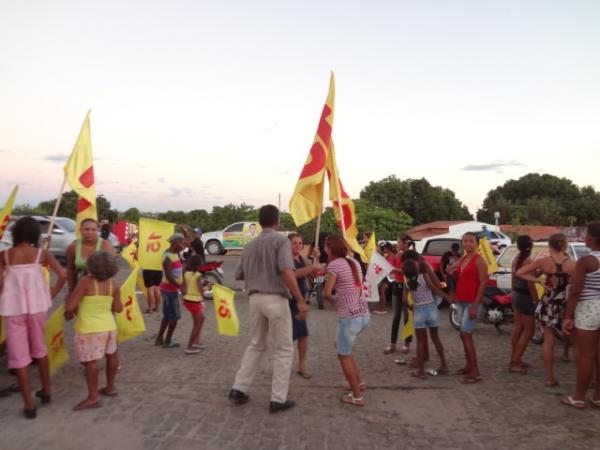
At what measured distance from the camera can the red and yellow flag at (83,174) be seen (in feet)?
18.0

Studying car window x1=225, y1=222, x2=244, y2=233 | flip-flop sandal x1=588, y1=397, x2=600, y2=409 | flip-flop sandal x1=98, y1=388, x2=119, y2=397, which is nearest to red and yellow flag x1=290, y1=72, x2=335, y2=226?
flip-flop sandal x1=98, y1=388, x2=119, y2=397

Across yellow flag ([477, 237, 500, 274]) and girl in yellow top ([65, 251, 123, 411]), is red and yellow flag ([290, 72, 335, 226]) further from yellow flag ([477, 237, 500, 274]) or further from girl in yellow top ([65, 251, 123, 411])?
yellow flag ([477, 237, 500, 274])

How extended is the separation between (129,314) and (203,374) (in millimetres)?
1122

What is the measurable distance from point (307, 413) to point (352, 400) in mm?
499

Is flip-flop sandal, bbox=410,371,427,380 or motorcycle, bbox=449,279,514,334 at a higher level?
motorcycle, bbox=449,279,514,334

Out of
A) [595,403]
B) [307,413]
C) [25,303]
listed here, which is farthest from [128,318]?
[595,403]

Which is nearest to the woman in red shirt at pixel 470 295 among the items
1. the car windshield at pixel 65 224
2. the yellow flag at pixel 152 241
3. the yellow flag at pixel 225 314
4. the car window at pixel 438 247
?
the yellow flag at pixel 225 314

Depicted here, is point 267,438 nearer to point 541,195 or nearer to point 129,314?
point 129,314

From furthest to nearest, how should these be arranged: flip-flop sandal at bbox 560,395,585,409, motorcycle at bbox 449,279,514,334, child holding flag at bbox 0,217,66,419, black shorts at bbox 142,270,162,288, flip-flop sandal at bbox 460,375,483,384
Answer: black shorts at bbox 142,270,162,288, motorcycle at bbox 449,279,514,334, flip-flop sandal at bbox 460,375,483,384, flip-flop sandal at bbox 560,395,585,409, child holding flag at bbox 0,217,66,419

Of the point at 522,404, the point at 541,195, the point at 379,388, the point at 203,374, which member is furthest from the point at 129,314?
the point at 541,195

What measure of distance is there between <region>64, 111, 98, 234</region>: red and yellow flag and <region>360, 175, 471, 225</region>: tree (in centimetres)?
5397

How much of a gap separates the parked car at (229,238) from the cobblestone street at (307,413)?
60.6 feet

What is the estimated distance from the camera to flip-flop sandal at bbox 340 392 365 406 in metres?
4.59

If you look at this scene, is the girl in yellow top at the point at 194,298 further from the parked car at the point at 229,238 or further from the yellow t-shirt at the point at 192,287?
the parked car at the point at 229,238
